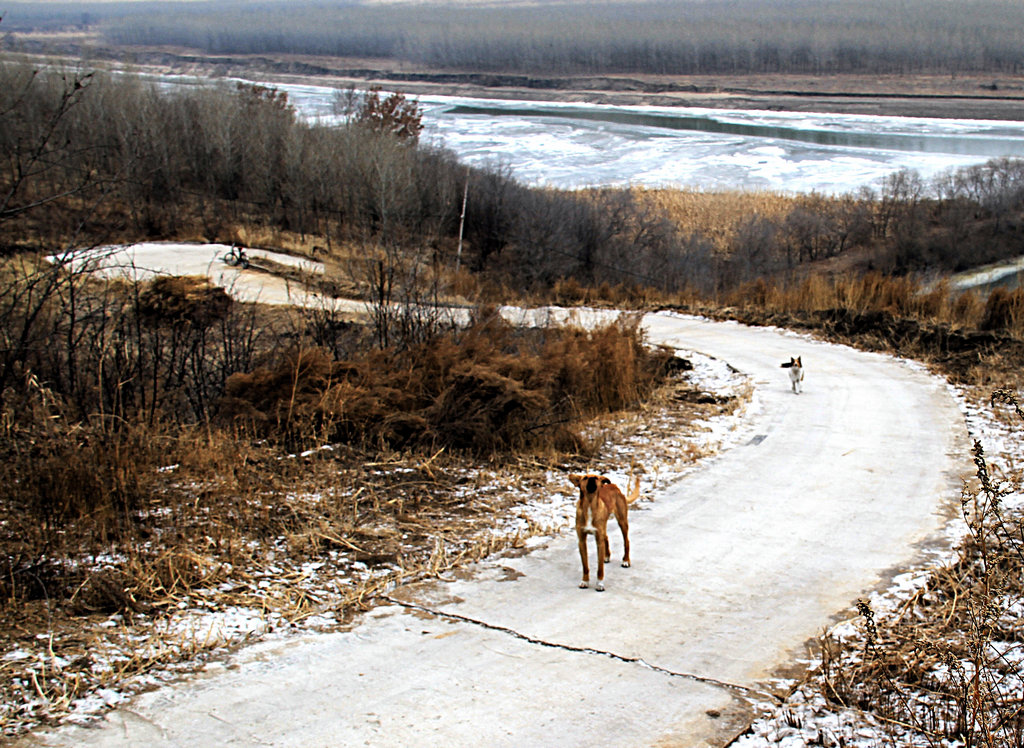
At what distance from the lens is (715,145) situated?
78.9m

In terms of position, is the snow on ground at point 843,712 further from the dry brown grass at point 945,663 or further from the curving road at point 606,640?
the curving road at point 606,640

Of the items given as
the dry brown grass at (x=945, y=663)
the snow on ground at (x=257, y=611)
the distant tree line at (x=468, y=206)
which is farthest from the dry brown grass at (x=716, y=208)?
the dry brown grass at (x=945, y=663)

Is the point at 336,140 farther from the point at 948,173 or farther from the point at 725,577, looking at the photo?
the point at 725,577

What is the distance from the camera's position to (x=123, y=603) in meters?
5.75

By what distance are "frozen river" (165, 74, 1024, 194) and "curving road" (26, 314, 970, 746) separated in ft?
179

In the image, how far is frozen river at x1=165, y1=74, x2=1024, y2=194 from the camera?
66250mm

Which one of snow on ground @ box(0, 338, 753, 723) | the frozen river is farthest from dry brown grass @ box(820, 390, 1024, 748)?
the frozen river

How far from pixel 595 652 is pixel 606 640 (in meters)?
0.19

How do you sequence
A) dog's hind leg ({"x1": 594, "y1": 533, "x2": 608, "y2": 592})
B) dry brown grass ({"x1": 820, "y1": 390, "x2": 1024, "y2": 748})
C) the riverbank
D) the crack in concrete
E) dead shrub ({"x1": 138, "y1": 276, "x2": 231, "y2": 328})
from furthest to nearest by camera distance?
the riverbank → dead shrub ({"x1": 138, "y1": 276, "x2": 231, "y2": 328}) → dog's hind leg ({"x1": 594, "y1": 533, "x2": 608, "y2": 592}) → the crack in concrete → dry brown grass ({"x1": 820, "y1": 390, "x2": 1024, "y2": 748})

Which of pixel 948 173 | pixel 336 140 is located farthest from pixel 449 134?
pixel 948 173

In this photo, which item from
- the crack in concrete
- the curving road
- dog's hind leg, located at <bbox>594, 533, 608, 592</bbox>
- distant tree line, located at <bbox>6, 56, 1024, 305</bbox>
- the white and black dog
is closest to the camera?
the curving road

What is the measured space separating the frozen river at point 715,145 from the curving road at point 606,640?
54.7m

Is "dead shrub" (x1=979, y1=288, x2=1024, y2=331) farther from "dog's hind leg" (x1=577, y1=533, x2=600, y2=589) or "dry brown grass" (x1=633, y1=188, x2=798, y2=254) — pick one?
"dry brown grass" (x1=633, y1=188, x2=798, y2=254)

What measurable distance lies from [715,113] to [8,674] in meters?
109
